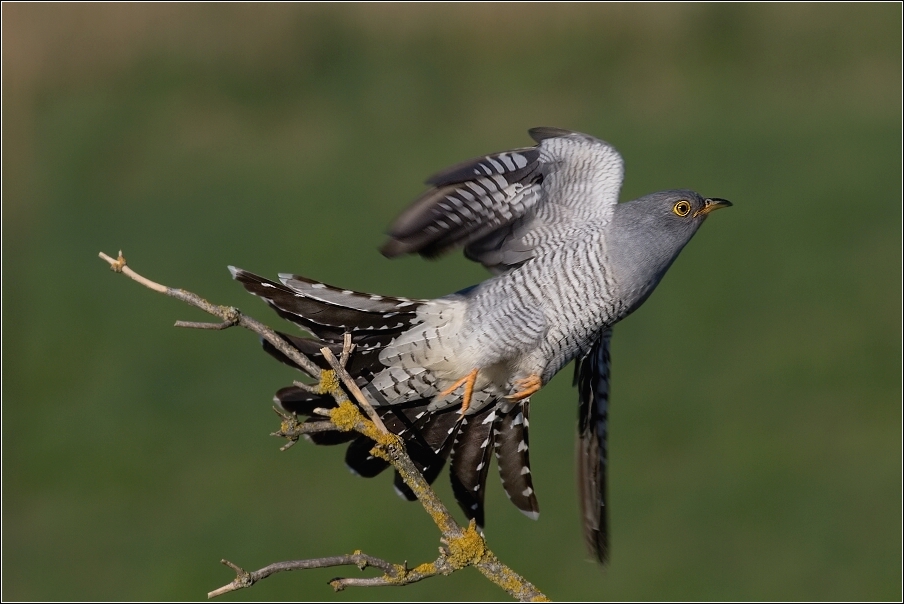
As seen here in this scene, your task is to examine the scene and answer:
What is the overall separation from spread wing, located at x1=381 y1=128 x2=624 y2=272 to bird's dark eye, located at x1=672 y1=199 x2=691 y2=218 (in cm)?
24

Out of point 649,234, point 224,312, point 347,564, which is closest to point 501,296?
point 649,234

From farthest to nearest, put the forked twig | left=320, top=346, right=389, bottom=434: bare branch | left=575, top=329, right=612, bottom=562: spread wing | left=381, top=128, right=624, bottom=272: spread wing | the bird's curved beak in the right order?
left=575, top=329, right=612, bottom=562: spread wing → the bird's curved beak → left=381, top=128, right=624, bottom=272: spread wing → left=320, top=346, right=389, bottom=434: bare branch → the forked twig

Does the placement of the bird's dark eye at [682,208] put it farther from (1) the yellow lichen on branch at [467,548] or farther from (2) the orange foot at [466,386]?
(1) the yellow lichen on branch at [467,548]

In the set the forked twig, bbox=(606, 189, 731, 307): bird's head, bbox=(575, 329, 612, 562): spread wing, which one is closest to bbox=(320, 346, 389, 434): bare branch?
the forked twig

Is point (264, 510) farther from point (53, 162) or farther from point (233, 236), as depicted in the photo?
point (53, 162)

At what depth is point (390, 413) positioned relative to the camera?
430 cm

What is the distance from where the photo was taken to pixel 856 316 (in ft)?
39.0

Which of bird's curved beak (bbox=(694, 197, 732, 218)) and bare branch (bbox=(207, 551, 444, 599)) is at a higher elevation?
bird's curved beak (bbox=(694, 197, 732, 218))

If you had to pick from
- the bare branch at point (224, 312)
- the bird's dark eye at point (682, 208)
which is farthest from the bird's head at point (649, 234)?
the bare branch at point (224, 312)

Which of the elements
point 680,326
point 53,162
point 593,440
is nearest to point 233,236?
point 53,162

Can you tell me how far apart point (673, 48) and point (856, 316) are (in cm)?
532

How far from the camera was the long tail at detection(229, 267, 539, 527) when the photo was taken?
12.9ft

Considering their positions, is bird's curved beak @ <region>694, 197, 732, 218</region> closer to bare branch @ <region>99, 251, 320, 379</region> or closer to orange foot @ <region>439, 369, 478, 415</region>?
orange foot @ <region>439, 369, 478, 415</region>

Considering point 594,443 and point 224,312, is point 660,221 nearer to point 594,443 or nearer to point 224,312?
point 594,443
